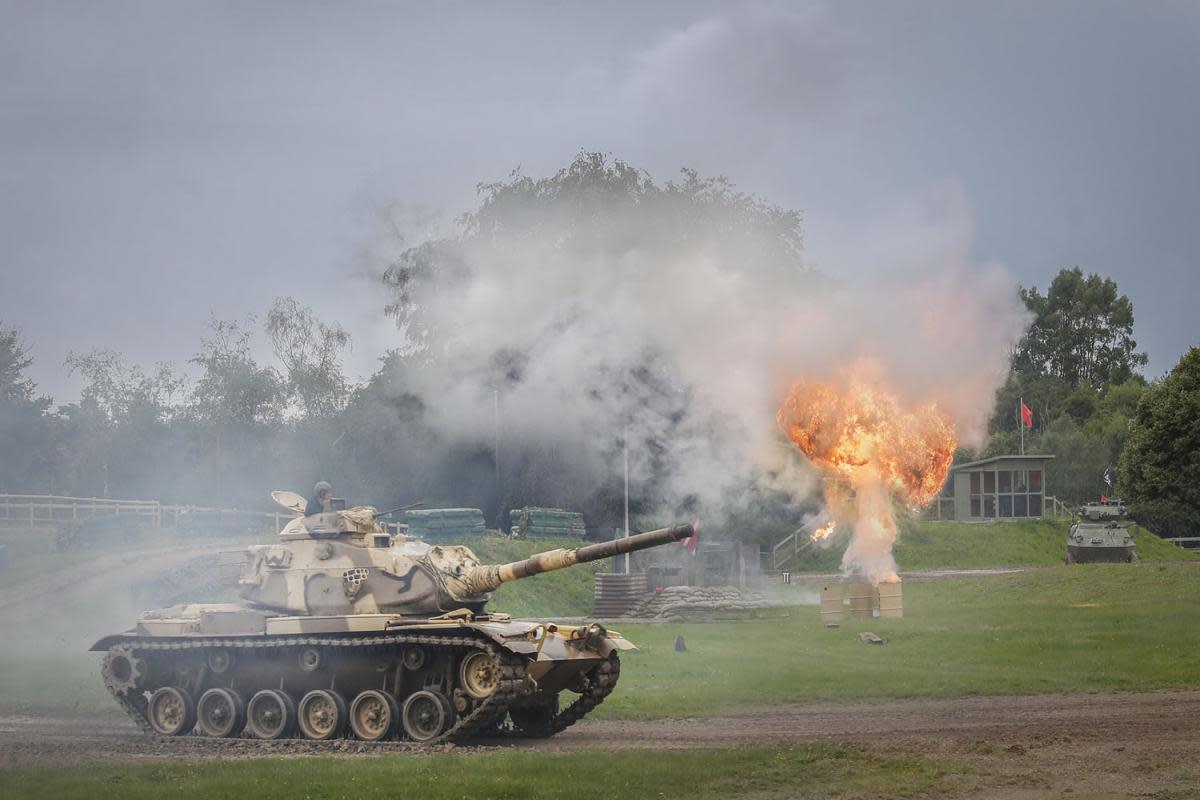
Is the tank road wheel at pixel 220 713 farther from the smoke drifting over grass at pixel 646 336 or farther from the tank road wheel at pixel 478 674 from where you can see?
the smoke drifting over grass at pixel 646 336

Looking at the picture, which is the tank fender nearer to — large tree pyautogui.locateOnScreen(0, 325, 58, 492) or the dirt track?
the dirt track

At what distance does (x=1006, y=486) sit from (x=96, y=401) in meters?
58.0

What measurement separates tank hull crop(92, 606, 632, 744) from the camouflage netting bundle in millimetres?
34386

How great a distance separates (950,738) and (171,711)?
1407cm

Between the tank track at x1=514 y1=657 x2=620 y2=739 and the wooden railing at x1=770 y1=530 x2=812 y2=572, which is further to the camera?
the wooden railing at x1=770 y1=530 x2=812 y2=572

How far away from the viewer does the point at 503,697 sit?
72.7ft

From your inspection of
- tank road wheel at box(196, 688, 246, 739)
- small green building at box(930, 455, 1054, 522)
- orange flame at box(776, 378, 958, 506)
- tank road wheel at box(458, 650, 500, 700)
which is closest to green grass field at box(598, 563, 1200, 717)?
tank road wheel at box(458, 650, 500, 700)

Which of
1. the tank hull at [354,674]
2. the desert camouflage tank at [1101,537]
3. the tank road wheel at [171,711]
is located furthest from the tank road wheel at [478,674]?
the desert camouflage tank at [1101,537]

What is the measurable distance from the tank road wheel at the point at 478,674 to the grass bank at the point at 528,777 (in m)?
2.17

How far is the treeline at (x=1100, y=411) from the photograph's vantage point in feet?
266

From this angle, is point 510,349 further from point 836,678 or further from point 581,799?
point 581,799

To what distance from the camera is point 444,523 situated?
5812 centimetres

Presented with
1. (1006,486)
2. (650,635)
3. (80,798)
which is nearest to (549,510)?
(650,635)

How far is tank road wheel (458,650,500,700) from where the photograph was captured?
2272 centimetres
